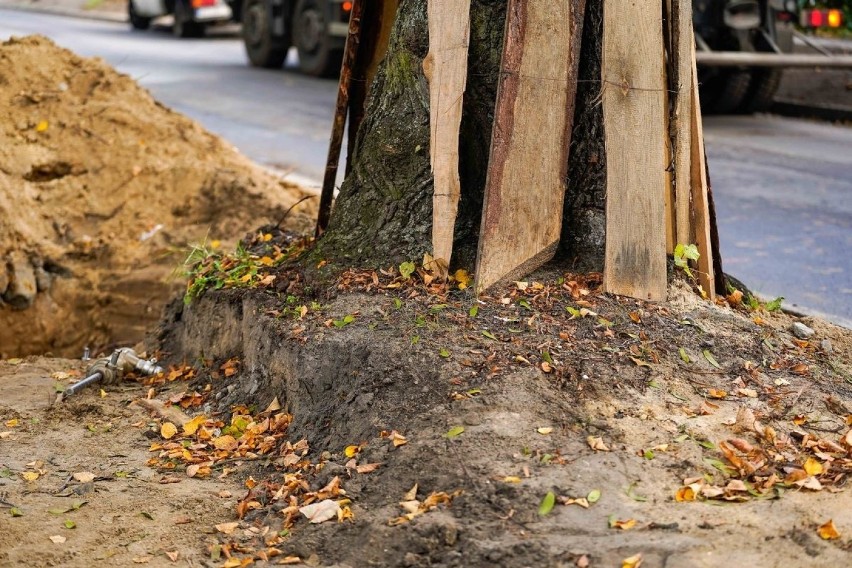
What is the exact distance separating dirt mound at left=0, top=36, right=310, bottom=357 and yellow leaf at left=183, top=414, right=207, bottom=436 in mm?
2406

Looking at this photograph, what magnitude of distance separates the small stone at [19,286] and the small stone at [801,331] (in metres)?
4.71

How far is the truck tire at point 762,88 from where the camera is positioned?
12.3 metres

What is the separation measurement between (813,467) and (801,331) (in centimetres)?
120

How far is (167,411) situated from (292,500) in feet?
3.65

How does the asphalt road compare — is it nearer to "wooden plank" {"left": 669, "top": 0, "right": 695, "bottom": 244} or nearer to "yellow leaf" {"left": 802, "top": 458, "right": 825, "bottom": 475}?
"wooden plank" {"left": 669, "top": 0, "right": 695, "bottom": 244}

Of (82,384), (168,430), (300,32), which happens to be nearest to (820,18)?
(300,32)

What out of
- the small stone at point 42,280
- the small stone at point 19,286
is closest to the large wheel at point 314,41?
the small stone at point 42,280

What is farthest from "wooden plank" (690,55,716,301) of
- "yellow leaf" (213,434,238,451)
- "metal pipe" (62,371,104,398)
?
"metal pipe" (62,371,104,398)

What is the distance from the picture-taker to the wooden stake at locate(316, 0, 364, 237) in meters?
4.55

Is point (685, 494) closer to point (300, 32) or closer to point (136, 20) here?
point (300, 32)

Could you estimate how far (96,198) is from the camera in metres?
7.50

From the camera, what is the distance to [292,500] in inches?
133

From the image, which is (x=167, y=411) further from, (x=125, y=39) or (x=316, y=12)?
(x=125, y=39)

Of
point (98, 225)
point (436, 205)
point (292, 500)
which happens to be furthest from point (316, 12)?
point (292, 500)
